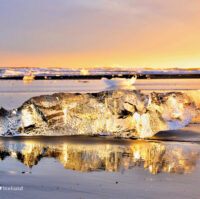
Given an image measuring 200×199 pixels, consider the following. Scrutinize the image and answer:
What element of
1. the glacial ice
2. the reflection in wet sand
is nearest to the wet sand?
the reflection in wet sand

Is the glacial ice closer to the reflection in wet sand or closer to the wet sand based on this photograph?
the wet sand

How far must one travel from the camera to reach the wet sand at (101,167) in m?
3.88

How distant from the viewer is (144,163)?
5.06 metres

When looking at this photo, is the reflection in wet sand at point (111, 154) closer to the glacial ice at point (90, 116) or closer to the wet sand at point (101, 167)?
the wet sand at point (101, 167)

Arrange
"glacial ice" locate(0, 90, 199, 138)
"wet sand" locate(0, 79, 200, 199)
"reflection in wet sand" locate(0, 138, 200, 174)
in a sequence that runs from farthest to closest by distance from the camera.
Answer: "glacial ice" locate(0, 90, 199, 138) < "reflection in wet sand" locate(0, 138, 200, 174) < "wet sand" locate(0, 79, 200, 199)

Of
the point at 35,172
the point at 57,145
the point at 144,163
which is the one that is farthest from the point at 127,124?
the point at 35,172

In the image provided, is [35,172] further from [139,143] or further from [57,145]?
[139,143]

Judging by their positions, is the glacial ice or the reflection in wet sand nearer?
the reflection in wet sand

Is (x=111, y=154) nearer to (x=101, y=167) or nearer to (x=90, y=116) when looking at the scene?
(x=101, y=167)

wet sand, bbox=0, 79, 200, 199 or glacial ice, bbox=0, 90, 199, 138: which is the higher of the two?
glacial ice, bbox=0, 90, 199, 138

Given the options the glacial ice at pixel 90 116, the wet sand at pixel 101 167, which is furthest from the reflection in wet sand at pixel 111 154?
the glacial ice at pixel 90 116

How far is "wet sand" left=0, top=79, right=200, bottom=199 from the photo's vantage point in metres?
3.88

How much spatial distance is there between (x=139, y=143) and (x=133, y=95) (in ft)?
4.27

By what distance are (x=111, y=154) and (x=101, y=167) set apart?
723mm
